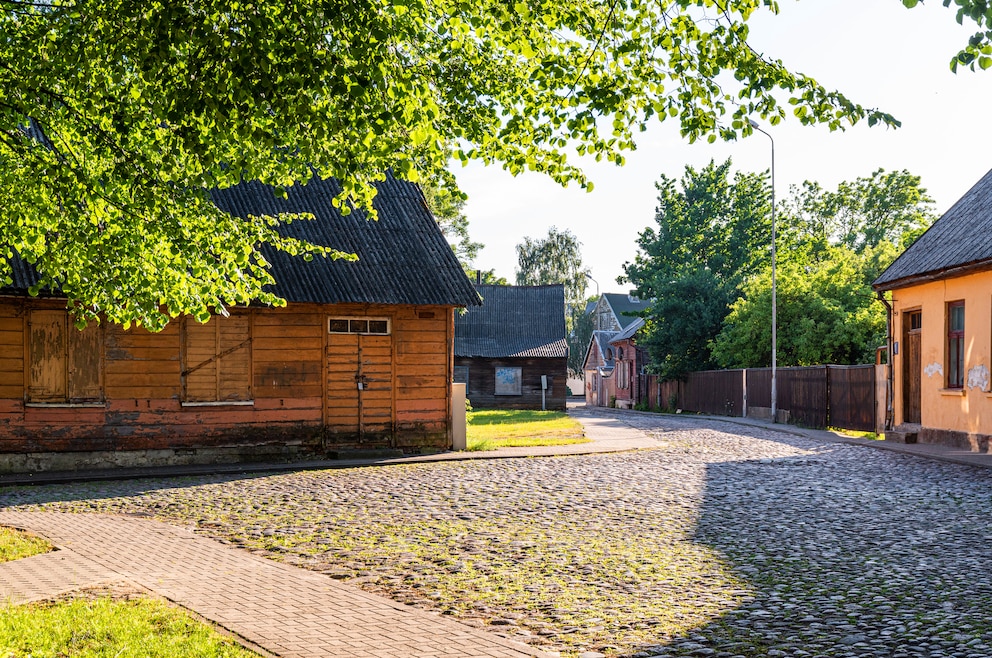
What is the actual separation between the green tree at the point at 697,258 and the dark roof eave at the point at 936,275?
21037mm

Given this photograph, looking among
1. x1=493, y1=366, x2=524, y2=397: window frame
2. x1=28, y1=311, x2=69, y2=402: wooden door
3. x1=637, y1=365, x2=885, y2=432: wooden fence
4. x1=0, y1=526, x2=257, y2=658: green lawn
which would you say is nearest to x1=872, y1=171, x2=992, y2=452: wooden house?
x1=637, y1=365, x2=885, y2=432: wooden fence

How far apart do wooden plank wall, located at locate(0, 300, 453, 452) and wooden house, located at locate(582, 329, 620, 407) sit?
44815 millimetres

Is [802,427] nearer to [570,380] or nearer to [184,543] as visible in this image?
[184,543]

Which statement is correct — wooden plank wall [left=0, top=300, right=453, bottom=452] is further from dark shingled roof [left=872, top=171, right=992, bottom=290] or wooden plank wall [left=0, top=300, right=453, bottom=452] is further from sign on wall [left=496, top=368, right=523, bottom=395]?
sign on wall [left=496, top=368, right=523, bottom=395]

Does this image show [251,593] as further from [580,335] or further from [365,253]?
[580,335]

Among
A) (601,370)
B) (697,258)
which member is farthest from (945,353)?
(601,370)

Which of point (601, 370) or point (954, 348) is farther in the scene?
point (601, 370)

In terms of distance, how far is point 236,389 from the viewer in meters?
18.4

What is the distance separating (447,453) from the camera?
19500 millimetres

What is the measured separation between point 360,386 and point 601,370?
52393 mm

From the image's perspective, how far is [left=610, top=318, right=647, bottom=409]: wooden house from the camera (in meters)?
57.9

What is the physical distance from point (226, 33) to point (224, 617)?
3.75 m

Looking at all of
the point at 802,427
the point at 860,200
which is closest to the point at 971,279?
the point at 802,427

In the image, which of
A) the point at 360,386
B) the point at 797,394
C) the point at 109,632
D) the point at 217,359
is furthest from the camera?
the point at 797,394
